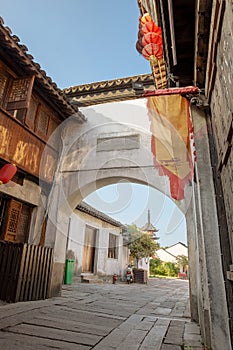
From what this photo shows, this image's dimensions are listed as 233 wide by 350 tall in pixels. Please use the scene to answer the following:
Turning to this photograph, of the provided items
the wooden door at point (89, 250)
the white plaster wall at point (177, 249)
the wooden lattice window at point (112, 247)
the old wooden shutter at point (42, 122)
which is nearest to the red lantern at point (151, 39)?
the old wooden shutter at point (42, 122)

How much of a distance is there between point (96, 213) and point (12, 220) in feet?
25.1

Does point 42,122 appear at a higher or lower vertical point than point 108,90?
lower

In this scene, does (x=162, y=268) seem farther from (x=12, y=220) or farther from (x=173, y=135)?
(x=173, y=135)

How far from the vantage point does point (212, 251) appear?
2.50m

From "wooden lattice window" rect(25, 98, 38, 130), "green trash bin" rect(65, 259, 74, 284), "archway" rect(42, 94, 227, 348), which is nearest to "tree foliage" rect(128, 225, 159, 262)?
"green trash bin" rect(65, 259, 74, 284)

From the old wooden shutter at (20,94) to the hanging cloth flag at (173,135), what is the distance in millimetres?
3478

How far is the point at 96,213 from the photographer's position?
567 inches

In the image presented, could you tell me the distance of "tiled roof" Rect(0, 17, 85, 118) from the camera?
5.42 metres

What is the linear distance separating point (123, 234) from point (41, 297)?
482 inches

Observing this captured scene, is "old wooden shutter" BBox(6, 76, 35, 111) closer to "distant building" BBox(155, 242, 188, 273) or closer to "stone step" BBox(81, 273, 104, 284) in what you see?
"stone step" BBox(81, 273, 104, 284)

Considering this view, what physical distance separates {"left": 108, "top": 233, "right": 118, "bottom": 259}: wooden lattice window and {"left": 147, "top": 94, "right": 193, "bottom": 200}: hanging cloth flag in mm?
10679

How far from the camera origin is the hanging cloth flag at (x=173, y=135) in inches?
136

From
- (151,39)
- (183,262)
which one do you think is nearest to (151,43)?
(151,39)

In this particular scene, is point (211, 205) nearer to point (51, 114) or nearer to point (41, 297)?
point (41, 297)
